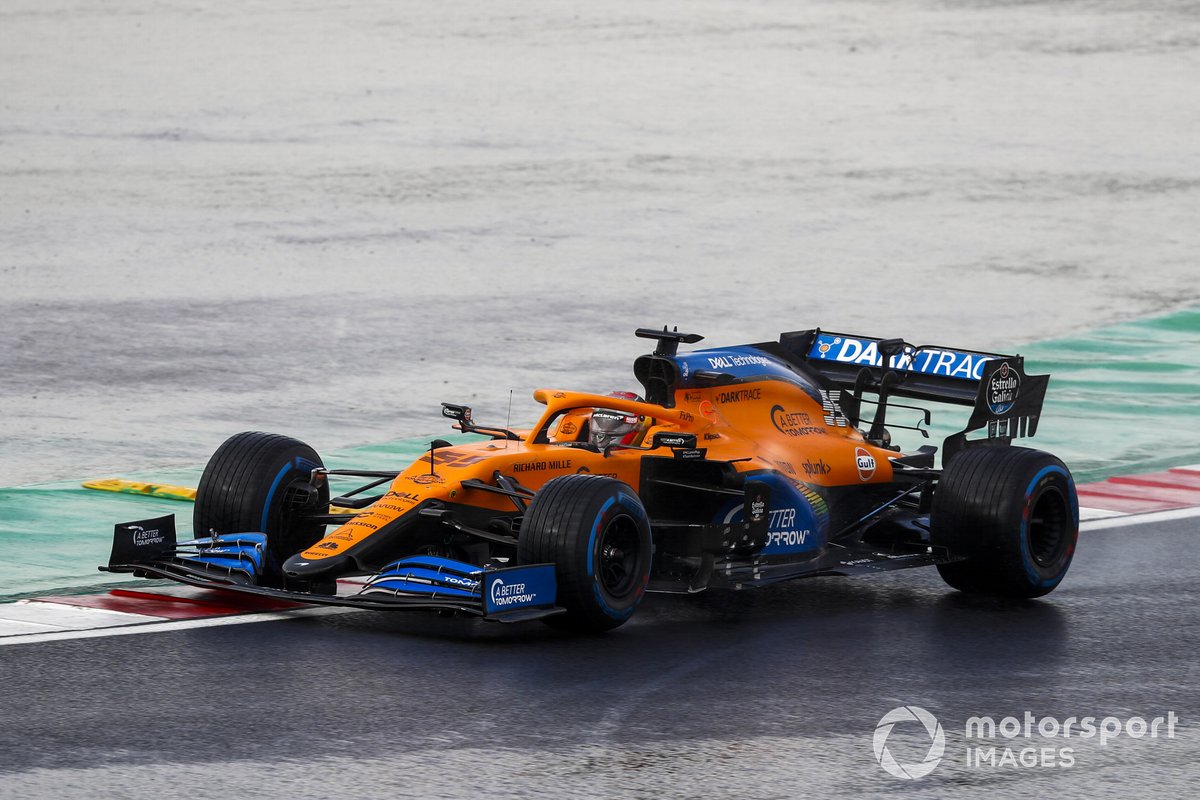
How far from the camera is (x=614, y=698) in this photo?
9.11m

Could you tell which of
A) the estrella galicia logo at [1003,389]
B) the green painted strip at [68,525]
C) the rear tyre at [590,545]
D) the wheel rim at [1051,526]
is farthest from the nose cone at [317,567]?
the estrella galicia logo at [1003,389]

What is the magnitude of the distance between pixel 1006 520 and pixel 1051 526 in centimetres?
52

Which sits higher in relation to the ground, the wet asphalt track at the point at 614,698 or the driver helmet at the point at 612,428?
the driver helmet at the point at 612,428

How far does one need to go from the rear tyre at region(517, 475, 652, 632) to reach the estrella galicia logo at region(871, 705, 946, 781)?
1613 mm

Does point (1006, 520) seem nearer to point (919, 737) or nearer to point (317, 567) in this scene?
point (919, 737)

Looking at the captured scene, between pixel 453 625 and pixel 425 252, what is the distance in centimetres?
1465

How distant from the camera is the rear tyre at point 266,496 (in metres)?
11.0

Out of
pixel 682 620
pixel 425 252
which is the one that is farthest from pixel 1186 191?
pixel 682 620

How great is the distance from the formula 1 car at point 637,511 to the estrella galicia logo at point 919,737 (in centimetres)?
166

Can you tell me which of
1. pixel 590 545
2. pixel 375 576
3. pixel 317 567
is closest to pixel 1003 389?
pixel 590 545

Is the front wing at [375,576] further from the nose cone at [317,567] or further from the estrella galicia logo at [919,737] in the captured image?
the estrella galicia logo at [919,737]

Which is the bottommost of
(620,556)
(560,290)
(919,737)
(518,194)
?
(919,737)

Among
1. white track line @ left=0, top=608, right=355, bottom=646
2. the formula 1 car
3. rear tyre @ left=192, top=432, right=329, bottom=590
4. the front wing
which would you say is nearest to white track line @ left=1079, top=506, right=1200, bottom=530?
the formula 1 car

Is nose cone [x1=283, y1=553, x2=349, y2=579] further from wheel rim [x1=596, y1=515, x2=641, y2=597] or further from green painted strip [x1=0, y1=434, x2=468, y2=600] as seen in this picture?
green painted strip [x1=0, y1=434, x2=468, y2=600]
